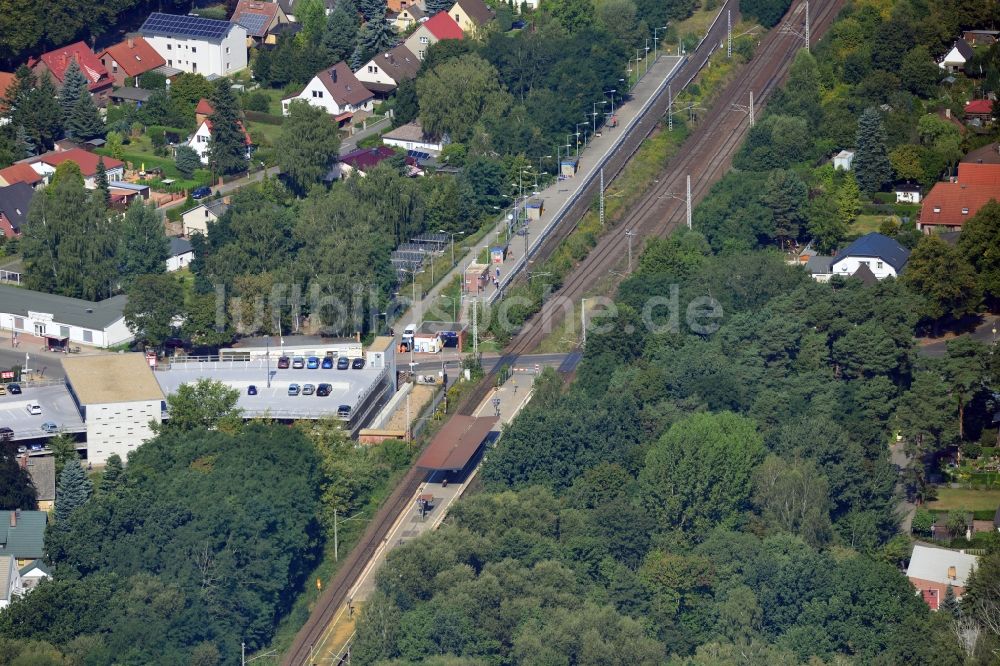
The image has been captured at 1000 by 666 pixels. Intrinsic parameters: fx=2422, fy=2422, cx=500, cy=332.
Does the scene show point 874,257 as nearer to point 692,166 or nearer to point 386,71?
point 692,166

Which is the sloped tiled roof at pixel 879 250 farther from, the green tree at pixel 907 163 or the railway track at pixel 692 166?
the railway track at pixel 692 166

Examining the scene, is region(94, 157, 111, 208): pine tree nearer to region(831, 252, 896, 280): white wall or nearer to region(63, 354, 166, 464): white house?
region(63, 354, 166, 464): white house

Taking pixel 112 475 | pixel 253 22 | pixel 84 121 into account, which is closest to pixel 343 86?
pixel 253 22

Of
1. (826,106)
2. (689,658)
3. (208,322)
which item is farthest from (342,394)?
(826,106)

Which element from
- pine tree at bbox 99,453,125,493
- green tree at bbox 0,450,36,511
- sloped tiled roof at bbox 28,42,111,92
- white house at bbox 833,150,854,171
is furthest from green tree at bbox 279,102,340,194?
green tree at bbox 0,450,36,511

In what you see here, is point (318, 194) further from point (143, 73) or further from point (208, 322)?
point (143, 73)
